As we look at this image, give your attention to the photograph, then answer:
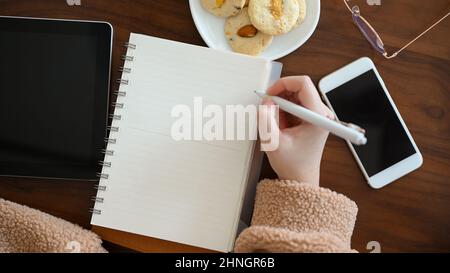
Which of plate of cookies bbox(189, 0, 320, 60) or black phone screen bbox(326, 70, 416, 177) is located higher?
plate of cookies bbox(189, 0, 320, 60)

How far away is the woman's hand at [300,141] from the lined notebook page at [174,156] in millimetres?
45

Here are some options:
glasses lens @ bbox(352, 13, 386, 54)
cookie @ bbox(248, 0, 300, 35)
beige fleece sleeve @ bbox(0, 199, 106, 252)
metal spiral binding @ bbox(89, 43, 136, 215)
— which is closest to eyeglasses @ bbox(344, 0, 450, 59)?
glasses lens @ bbox(352, 13, 386, 54)

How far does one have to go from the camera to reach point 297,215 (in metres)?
0.65

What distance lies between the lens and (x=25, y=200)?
709 millimetres

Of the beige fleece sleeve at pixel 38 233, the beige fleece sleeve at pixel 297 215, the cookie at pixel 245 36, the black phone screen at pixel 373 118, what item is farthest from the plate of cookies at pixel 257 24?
the beige fleece sleeve at pixel 38 233

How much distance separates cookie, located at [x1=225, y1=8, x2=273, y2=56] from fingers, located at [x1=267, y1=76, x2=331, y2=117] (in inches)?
2.6

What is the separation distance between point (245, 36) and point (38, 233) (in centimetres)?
44

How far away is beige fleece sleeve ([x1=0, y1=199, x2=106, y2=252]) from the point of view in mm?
668

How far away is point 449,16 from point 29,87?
690mm

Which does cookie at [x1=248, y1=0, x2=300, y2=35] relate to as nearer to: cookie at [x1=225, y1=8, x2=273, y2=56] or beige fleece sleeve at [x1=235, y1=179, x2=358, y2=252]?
cookie at [x1=225, y1=8, x2=273, y2=56]

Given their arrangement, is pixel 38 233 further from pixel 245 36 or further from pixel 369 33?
pixel 369 33

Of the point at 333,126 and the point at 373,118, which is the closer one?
the point at 333,126

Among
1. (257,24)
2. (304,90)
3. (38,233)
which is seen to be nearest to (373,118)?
(304,90)
